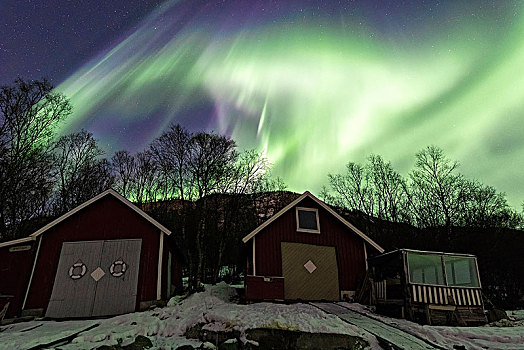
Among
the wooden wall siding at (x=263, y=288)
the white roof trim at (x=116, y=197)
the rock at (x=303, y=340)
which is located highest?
the white roof trim at (x=116, y=197)

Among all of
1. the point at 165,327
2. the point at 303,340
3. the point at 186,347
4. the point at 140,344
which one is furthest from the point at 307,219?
the point at 140,344

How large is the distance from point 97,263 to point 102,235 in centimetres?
136

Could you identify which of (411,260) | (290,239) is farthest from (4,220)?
(411,260)

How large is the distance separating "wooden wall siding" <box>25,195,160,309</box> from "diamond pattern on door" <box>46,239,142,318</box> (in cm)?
27

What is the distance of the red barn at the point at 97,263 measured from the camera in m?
15.1

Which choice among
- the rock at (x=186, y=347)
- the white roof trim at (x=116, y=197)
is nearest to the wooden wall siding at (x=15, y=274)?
the white roof trim at (x=116, y=197)

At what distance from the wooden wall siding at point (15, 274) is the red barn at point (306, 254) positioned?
10418mm

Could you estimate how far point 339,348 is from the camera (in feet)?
31.1

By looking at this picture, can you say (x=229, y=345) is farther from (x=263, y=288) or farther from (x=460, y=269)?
(x=460, y=269)

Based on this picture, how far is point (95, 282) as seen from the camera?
15.5 metres

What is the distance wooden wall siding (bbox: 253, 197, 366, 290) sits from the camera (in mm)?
18266

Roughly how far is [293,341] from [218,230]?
952 inches

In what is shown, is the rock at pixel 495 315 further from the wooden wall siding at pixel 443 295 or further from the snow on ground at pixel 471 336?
the snow on ground at pixel 471 336

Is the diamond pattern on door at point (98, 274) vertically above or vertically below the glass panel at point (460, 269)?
below
